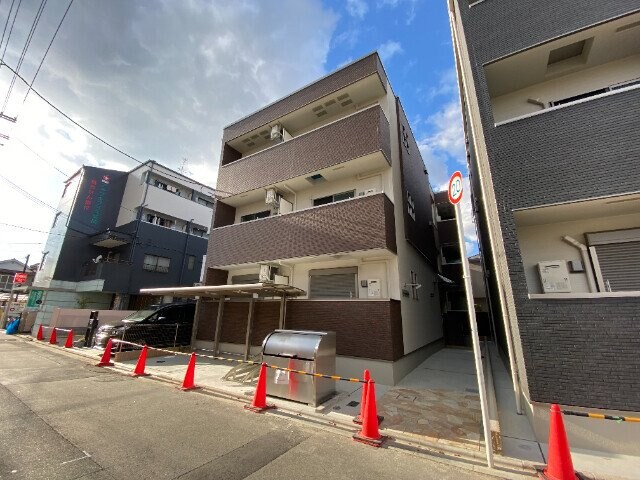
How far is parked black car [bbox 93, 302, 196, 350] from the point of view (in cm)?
1027

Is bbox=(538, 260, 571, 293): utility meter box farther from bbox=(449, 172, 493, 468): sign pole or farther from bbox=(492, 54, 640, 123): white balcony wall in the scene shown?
bbox=(492, 54, 640, 123): white balcony wall

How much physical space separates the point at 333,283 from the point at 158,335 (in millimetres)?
7345

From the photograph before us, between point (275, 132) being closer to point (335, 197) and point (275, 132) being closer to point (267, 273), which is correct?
point (335, 197)

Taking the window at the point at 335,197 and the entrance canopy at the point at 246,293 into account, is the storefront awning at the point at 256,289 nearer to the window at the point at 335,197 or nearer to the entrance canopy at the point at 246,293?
the entrance canopy at the point at 246,293

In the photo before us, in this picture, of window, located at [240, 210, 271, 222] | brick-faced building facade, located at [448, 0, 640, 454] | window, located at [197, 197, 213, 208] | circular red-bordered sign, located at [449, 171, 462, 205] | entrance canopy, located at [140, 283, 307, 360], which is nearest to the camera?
circular red-bordered sign, located at [449, 171, 462, 205]

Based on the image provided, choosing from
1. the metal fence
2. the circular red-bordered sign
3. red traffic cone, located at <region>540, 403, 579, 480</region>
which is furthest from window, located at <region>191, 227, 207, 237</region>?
red traffic cone, located at <region>540, 403, 579, 480</region>

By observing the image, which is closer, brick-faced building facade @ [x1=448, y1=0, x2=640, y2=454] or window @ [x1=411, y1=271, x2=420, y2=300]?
brick-faced building facade @ [x1=448, y1=0, x2=640, y2=454]

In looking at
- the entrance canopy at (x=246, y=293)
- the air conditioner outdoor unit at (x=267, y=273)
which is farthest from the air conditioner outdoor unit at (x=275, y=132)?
the entrance canopy at (x=246, y=293)

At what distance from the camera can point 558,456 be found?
10.4 feet

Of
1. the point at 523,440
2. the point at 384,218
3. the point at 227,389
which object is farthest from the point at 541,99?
the point at 227,389

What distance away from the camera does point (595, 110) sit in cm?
509

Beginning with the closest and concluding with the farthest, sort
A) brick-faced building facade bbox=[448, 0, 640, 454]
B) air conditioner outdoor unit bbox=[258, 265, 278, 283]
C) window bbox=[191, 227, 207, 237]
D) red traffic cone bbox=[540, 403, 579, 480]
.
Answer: red traffic cone bbox=[540, 403, 579, 480], brick-faced building facade bbox=[448, 0, 640, 454], air conditioner outdoor unit bbox=[258, 265, 278, 283], window bbox=[191, 227, 207, 237]

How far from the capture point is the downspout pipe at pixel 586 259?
552 centimetres

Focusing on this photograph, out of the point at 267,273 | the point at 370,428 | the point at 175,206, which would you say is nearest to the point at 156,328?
the point at 267,273
